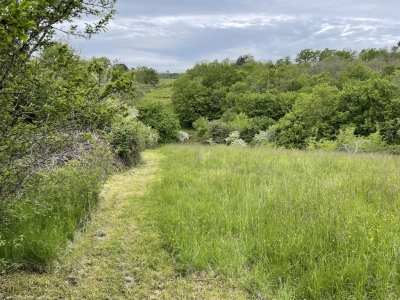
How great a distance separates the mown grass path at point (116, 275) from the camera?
111 inches

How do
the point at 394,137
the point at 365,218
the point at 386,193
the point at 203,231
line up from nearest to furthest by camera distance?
the point at 365,218
the point at 203,231
the point at 386,193
the point at 394,137

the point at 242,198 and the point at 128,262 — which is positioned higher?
the point at 242,198

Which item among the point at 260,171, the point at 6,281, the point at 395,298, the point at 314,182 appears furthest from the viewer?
the point at 260,171

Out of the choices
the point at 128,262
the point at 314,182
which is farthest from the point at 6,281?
the point at 314,182

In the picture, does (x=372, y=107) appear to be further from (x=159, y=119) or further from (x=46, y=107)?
(x=46, y=107)

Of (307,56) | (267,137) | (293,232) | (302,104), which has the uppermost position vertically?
(307,56)

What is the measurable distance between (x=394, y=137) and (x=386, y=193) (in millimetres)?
31715

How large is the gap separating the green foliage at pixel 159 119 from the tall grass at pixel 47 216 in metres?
32.0

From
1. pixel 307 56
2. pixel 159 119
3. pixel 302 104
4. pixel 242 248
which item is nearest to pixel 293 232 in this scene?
pixel 242 248

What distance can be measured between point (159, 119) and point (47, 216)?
34.0 meters

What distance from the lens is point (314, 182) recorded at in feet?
17.6

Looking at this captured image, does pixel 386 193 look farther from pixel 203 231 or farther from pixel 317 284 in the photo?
pixel 203 231

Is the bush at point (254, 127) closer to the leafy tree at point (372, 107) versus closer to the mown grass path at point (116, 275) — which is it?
the leafy tree at point (372, 107)

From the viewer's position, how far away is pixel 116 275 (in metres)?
3.15
